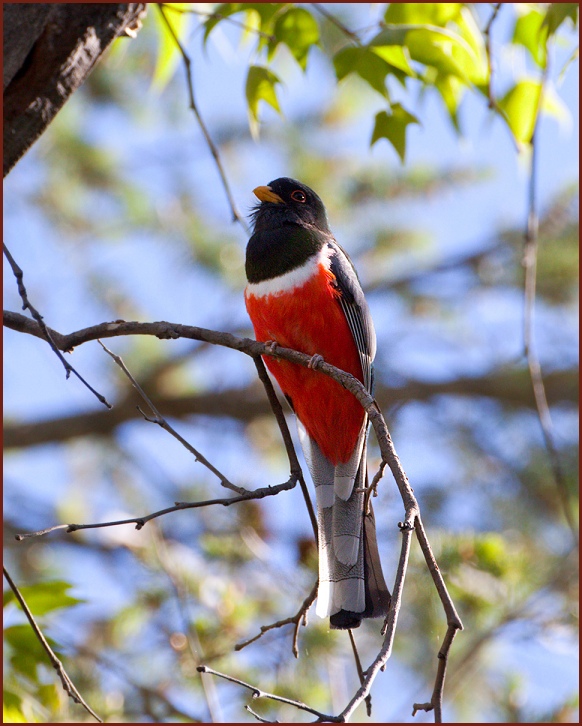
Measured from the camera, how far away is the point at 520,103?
310 centimetres

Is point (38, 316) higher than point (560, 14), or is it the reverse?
point (560, 14)

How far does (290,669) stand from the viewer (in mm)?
3895

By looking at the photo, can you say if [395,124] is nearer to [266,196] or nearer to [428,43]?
[428,43]

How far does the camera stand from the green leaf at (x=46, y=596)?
255 centimetres

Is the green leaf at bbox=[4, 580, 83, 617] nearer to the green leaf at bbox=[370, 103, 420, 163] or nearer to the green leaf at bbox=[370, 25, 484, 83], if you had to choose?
the green leaf at bbox=[370, 103, 420, 163]

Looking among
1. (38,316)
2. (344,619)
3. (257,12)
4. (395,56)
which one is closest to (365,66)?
(395,56)

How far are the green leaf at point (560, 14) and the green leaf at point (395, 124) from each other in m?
0.50

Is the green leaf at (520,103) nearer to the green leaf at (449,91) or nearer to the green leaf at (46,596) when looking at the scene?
the green leaf at (449,91)

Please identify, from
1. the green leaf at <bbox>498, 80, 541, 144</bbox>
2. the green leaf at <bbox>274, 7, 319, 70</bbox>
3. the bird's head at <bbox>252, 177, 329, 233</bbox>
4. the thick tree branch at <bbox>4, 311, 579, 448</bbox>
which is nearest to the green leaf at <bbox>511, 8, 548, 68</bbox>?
the green leaf at <bbox>498, 80, 541, 144</bbox>

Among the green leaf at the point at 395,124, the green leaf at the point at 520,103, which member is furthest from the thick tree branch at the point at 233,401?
the green leaf at the point at 395,124

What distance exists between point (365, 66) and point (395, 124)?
23 cm

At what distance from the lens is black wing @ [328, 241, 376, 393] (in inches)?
119

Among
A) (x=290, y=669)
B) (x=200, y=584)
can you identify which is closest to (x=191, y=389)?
(x=200, y=584)

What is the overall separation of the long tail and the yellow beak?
91 cm
